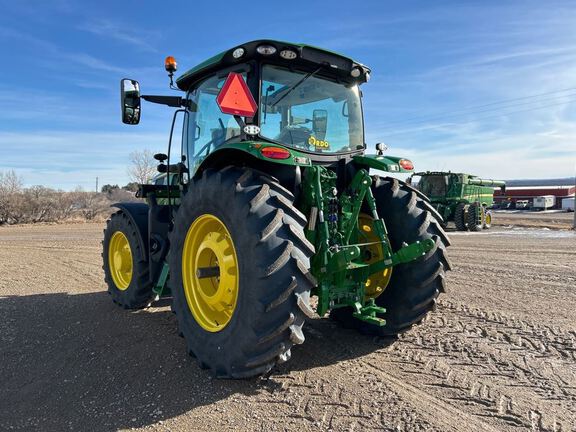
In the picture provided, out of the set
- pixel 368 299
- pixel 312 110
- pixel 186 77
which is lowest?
pixel 368 299

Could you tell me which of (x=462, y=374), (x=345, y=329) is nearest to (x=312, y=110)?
(x=345, y=329)

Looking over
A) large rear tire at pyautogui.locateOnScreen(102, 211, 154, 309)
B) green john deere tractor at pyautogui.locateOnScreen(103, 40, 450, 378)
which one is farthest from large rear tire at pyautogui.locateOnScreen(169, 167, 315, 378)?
large rear tire at pyautogui.locateOnScreen(102, 211, 154, 309)

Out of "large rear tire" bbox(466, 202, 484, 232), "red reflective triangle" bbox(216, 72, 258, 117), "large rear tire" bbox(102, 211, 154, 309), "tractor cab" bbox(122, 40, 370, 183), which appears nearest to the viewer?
"red reflective triangle" bbox(216, 72, 258, 117)

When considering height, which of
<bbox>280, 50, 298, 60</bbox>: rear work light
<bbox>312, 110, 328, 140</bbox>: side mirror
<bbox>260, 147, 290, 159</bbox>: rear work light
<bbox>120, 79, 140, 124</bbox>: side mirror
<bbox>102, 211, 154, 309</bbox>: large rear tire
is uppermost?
<bbox>280, 50, 298, 60</bbox>: rear work light

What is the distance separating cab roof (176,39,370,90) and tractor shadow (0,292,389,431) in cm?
257

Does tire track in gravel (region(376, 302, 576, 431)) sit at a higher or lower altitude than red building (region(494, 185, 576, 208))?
lower

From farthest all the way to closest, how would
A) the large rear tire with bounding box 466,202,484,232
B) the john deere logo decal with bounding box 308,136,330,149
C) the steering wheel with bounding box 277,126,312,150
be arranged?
the large rear tire with bounding box 466,202,484,232 < the john deere logo decal with bounding box 308,136,330,149 < the steering wheel with bounding box 277,126,312,150

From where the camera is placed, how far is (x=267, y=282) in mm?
2879

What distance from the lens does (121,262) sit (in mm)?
5727

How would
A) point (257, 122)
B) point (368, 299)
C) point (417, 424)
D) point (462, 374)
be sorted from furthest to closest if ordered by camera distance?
point (368, 299) → point (257, 122) → point (462, 374) → point (417, 424)

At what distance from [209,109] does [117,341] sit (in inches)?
98.5

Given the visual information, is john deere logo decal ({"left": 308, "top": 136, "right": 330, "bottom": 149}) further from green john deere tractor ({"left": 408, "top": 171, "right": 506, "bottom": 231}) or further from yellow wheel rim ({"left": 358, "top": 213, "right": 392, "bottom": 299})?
green john deere tractor ({"left": 408, "top": 171, "right": 506, "bottom": 231})

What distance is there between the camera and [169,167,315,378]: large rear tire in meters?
2.88

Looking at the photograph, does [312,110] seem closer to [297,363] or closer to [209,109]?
[209,109]
